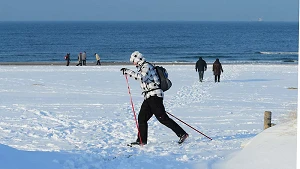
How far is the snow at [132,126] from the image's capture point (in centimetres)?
649

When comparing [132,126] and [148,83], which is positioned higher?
[148,83]

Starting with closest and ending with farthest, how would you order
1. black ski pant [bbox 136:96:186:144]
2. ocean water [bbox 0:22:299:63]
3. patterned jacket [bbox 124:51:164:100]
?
patterned jacket [bbox 124:51:164:100] < black ski pant [bbox 136:96:186:144] < ocean water [bbox 0:22:299:63]

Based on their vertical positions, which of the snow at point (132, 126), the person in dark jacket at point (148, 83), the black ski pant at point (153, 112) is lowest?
the snow at point (132, 126)

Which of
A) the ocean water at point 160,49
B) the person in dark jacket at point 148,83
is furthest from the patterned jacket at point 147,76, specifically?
the ocean water at point 160,49

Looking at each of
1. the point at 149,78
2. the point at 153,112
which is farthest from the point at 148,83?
the point at 153,112

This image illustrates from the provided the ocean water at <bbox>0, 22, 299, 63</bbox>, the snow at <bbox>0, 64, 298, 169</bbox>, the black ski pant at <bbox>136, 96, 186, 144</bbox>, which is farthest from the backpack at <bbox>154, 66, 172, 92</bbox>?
the ocean water at <bbox>0, 22, 299, 63</bbox>

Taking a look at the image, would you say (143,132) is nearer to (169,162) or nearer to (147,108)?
(147,108)

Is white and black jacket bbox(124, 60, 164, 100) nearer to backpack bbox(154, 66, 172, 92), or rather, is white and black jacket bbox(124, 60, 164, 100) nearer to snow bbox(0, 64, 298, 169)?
backpack bbox(154, 66, 172, 92)

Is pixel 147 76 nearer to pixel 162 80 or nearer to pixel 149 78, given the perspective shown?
pixel 149 78

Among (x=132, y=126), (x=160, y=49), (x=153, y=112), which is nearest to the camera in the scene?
(x=153, y=112)

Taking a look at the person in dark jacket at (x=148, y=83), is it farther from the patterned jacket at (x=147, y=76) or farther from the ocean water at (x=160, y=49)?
the ocean water at (x=160, y=49)

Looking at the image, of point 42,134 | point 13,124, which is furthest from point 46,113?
point 42,134

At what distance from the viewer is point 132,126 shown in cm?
998

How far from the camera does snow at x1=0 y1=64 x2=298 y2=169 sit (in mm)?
6492
